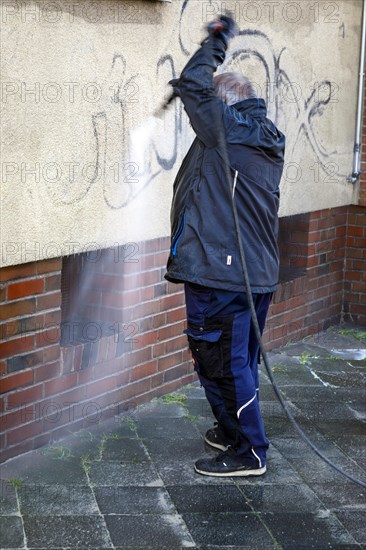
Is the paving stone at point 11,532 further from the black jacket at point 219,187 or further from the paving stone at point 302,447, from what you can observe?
the paving stone at point 302,447

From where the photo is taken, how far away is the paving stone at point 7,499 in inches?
171

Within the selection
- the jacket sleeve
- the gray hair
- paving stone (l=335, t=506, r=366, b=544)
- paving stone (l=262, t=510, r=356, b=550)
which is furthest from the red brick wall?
paving stone (l=335, t=506, r=366, b=544)

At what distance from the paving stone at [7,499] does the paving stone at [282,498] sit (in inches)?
43.3

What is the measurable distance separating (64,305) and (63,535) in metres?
1.93

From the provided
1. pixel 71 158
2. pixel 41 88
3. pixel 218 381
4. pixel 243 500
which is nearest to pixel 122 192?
pixel 71 158

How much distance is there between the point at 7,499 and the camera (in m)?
4.48

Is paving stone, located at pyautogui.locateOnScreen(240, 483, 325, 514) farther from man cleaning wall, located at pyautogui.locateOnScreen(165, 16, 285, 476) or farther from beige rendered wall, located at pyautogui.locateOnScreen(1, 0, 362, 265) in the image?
beige rendered wall, located at pyautogui.locateOnScreen(1, 0, 362, 265)

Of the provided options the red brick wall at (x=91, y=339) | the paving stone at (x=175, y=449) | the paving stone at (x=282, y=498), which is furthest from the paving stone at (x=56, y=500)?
the paving stone at (x=282, y=498)

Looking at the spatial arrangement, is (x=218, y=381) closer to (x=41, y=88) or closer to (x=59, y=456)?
(x=59, y=456)

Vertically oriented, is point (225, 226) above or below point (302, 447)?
above

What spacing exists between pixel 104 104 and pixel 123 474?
2.00 m

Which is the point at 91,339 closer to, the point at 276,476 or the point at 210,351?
the point at 210,351

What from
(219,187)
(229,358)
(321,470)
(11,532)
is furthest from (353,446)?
(11,532)

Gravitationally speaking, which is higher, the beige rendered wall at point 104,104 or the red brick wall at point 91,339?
the beige rendered wall at point 104,104
